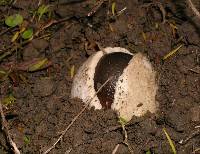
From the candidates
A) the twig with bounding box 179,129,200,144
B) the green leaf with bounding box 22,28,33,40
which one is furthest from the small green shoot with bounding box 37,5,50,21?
the twig with bounding box 179,129,200,144

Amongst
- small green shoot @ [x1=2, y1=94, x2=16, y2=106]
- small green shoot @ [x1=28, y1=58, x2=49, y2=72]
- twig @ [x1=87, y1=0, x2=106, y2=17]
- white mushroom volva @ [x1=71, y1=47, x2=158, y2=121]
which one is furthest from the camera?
twig @ [x1=87, y1=0, x2=106, y2=17]

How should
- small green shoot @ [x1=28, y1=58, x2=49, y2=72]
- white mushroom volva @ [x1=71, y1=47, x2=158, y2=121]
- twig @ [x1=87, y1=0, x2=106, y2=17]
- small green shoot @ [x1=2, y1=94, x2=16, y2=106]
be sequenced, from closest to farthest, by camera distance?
white mushroom volva @ [x1=71, y1=47, x2=158, y2=121] → small green shoot @ [x1=2, y1=94, x2=16, y2=106] → small green shoot @ [x1=28, y1=58, x2=49, y2=72] → twig @ [x1=87, y1=0, x2=106, y2=17]

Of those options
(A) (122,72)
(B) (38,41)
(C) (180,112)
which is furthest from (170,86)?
(B) (38,41)

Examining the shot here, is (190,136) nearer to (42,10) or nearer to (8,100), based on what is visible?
(8,100)

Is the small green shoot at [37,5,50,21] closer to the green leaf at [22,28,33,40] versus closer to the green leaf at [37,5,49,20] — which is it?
the green leaf at [37,5,49,20]

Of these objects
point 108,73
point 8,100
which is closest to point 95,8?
point 108,73

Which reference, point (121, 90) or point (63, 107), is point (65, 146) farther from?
point (121, 90)

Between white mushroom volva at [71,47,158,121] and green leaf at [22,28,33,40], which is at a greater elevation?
green leaf at [22,28,33,40]

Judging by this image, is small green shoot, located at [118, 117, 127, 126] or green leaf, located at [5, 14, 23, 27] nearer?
small green shoot, located at [118, 117, 127, 126]
